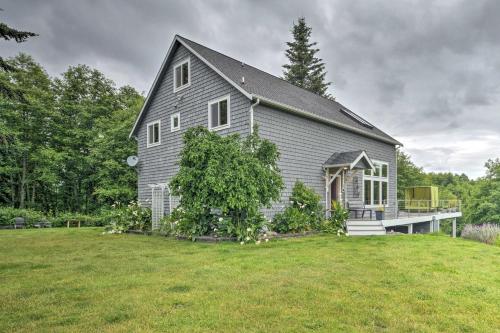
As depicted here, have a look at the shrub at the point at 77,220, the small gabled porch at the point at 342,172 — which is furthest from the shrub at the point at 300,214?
the shrub at the point at 77,220

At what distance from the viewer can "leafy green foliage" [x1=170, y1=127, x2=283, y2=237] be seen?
29.5 feet

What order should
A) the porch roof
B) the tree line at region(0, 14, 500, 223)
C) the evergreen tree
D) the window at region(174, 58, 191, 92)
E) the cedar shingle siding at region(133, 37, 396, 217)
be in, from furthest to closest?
the tree line at region(0, 14, 500, 223) → the window at region(174, 58, 191, 92) → the porch roof → the cedar shingle siding at region(133, 37, 396, 217) → the evergreen tree

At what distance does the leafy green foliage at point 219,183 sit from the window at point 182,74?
4.75 meters

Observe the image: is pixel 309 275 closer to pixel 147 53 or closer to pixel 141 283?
pixel 141 283

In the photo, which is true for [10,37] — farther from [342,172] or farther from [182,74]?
[342,172]

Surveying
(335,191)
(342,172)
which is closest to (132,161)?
(335,191)

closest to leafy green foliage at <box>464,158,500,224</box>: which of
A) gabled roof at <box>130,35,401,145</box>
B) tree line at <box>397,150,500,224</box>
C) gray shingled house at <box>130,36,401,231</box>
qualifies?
tree line at <box>397,150,500,224</box>

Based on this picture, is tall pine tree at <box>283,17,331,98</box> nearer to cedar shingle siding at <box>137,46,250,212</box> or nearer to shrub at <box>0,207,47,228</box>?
cedar shingle siding at <box>137,46,250,212</box>

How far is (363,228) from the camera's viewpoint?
37.6 feet

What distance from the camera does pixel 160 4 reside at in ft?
44.5

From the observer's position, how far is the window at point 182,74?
1356cm

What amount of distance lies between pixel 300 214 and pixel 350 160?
379 cm

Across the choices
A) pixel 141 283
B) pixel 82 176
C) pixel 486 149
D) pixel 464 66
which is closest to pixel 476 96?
pixel 464 66

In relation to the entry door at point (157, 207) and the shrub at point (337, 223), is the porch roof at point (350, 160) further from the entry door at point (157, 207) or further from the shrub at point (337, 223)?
the entry door at point (157, 207)
